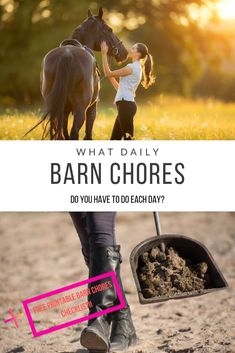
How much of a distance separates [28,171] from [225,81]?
1151 millimetres

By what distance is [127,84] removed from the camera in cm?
276

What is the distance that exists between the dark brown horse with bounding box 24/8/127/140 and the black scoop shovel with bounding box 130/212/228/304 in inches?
22.6

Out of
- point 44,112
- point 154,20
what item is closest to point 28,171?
point 44,112

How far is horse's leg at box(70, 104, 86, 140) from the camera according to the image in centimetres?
269

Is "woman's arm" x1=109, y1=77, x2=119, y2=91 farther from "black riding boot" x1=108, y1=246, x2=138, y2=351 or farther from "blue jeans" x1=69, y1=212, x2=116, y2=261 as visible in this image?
"black riding boot" x1=108, y1=246, x2=138, y2=351

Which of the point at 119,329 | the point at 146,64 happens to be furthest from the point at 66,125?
the point at 119,329

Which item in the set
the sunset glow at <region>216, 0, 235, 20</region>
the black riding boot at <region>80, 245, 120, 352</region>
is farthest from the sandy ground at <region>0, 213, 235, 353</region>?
the sunset glow at <region>216, 0, 235, 20</region>

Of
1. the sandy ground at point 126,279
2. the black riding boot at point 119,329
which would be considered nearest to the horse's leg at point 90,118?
the black riding boot at point 119,329

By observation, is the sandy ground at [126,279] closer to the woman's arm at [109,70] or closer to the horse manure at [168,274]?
the horse manure at [168,274]

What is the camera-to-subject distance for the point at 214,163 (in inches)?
103

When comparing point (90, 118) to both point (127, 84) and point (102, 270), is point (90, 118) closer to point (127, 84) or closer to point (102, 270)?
point (127, 84)

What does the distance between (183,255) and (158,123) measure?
0.64 m

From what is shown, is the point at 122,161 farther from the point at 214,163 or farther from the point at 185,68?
the point at 185,68

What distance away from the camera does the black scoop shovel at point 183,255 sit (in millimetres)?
2787
